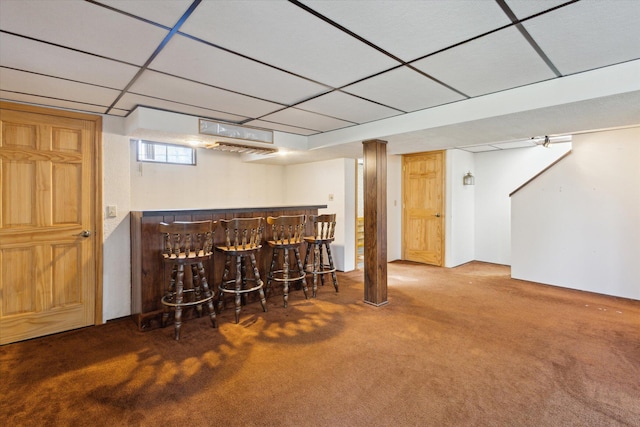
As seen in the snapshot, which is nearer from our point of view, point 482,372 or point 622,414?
point 622,414

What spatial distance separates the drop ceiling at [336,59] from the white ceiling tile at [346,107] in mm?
19

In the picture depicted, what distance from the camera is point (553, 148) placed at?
5359 mm

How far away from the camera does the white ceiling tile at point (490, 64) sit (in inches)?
70.5

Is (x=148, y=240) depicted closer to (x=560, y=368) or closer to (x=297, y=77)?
(x=297, y=77)

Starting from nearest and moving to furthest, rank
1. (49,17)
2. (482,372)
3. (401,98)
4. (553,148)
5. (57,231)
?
(49,17), (482,372), (401,98), (57,231), (553,148)

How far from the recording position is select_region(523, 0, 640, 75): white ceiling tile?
1.47m

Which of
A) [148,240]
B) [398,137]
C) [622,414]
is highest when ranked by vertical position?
[398,137]

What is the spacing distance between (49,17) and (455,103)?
2.83 m

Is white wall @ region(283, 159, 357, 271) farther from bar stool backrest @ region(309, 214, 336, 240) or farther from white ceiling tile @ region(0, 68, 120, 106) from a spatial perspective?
white ceiling tile @ region(0, 68, 120, 106)

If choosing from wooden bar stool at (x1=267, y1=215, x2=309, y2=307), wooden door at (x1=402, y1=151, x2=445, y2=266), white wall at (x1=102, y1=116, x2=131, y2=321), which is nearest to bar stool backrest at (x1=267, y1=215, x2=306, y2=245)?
wooden bar stool at (x1=267, y1=215, x2=309, y2=307)

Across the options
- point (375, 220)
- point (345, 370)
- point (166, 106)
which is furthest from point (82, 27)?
point (375, 220)

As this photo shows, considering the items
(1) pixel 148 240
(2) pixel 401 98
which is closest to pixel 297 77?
(2) pixel 401 98

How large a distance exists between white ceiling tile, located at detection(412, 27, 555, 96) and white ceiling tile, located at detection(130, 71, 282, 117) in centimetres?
148

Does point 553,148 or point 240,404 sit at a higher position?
point 553,148
